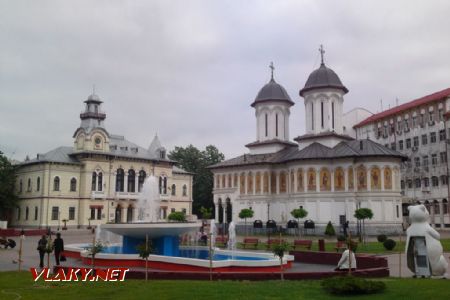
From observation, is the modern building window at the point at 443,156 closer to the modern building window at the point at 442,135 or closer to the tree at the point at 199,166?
the modern building window at the point at 442,135

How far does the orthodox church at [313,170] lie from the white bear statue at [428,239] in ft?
99.3

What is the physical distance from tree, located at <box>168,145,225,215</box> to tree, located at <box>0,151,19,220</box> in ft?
95.5

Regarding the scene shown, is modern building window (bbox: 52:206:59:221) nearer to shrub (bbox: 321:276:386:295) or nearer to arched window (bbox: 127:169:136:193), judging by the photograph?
arched window (bbox: 127:169:136:193)

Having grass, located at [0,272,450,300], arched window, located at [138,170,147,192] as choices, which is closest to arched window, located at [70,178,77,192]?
arched window, located at [138,170,147,192]

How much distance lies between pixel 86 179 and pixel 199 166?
27444mm

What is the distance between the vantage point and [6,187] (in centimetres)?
5588

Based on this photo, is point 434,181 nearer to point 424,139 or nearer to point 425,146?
point 425,146

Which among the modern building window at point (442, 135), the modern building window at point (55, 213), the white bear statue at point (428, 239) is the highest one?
the modern building window at point (442, 135)

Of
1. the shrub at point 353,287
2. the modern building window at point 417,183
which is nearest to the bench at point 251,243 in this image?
the shrub at point 353,287

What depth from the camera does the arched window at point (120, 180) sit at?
199 feet

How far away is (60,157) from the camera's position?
57.9 m

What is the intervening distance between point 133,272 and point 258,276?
4.11 metres

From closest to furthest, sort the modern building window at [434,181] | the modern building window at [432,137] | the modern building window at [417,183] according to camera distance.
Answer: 1. the modern building window at [434,181]
2. the modern building window at [432,137]
3. the modern building window at [417,183]

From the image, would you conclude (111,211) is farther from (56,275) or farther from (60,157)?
(56,275)
